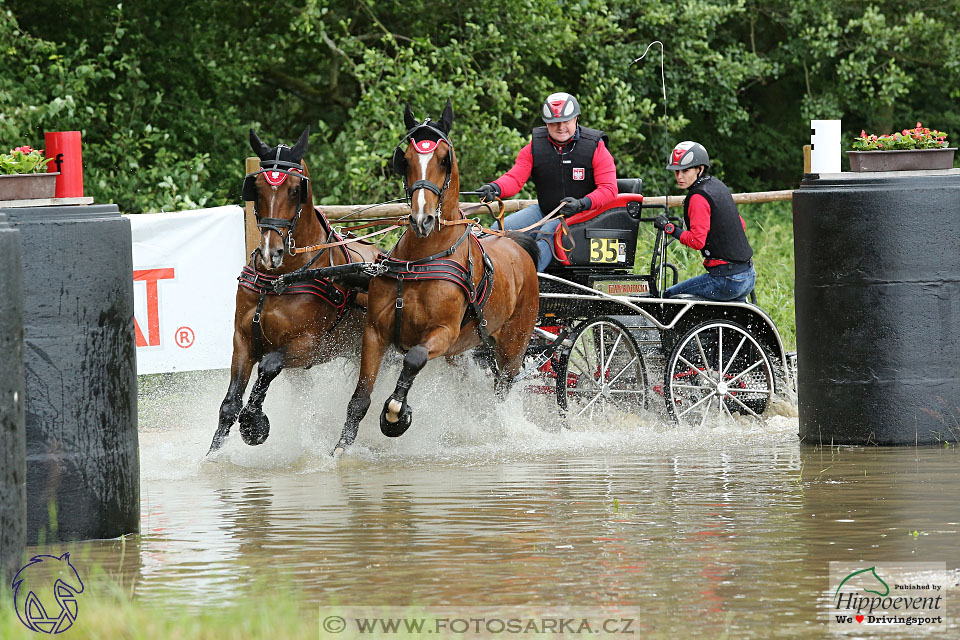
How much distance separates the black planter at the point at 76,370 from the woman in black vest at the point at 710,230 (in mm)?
5073

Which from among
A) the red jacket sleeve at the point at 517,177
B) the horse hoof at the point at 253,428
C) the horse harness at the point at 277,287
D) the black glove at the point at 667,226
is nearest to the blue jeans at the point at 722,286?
the black glove at the point at 667,226

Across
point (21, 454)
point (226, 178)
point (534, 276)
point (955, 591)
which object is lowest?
point (955, 591)

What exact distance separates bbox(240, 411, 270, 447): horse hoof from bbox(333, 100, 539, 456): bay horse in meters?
0.45

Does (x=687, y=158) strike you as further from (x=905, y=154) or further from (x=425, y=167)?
(x=425, y=167)

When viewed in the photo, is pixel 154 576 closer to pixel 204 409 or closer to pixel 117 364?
pixel 117 364

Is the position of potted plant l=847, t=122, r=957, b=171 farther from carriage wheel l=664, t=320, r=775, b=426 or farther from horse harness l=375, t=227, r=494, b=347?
horse harness l=375, t=227, r=494, b=347

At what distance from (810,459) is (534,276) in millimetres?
2519

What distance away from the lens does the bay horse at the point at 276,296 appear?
28.4 feet

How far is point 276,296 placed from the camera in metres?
8.84

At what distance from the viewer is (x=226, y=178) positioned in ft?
57.5

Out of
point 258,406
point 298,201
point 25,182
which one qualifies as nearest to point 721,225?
point 298,201

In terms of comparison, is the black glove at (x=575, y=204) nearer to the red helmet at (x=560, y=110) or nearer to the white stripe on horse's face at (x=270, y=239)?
the red helmet at (x=560, y=110)

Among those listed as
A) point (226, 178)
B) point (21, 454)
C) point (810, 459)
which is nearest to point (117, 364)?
point (21, 454)

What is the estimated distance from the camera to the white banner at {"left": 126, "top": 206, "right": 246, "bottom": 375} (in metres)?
10.8
